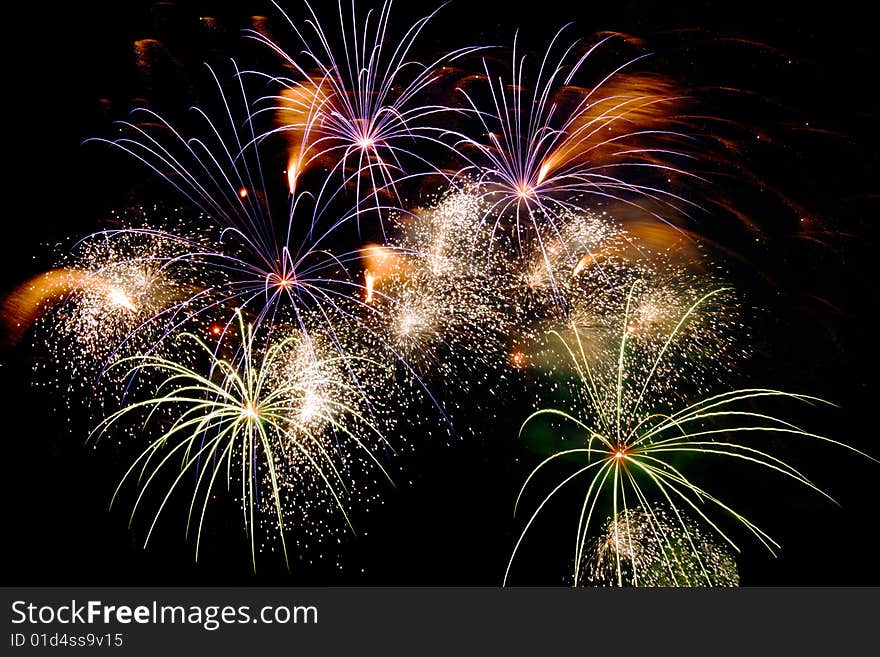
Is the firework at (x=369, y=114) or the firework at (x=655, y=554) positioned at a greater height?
the firework at (x=369, y=114)

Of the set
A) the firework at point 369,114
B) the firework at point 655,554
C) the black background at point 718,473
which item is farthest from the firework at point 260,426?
the firework at point 655,554

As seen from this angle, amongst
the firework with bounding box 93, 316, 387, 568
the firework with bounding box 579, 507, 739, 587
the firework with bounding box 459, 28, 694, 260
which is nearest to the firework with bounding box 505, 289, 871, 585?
the firework with bounding box 579, 507, 739, 587

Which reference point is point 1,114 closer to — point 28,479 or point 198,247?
point 198,247

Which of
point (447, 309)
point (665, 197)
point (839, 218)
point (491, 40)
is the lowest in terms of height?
point (447, 309)

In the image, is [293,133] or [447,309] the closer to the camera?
[447,309]

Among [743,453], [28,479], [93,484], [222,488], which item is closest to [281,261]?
[222,488]

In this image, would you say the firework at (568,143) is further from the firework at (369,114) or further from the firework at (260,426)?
the firework at (260,426)

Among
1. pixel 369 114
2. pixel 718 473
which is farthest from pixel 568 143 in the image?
pixel 718 473

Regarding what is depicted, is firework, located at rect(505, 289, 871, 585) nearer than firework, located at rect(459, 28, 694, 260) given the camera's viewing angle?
Yes

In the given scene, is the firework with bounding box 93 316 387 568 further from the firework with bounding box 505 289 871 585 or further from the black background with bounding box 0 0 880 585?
→ the firework with bounding box 505 289 871 585
